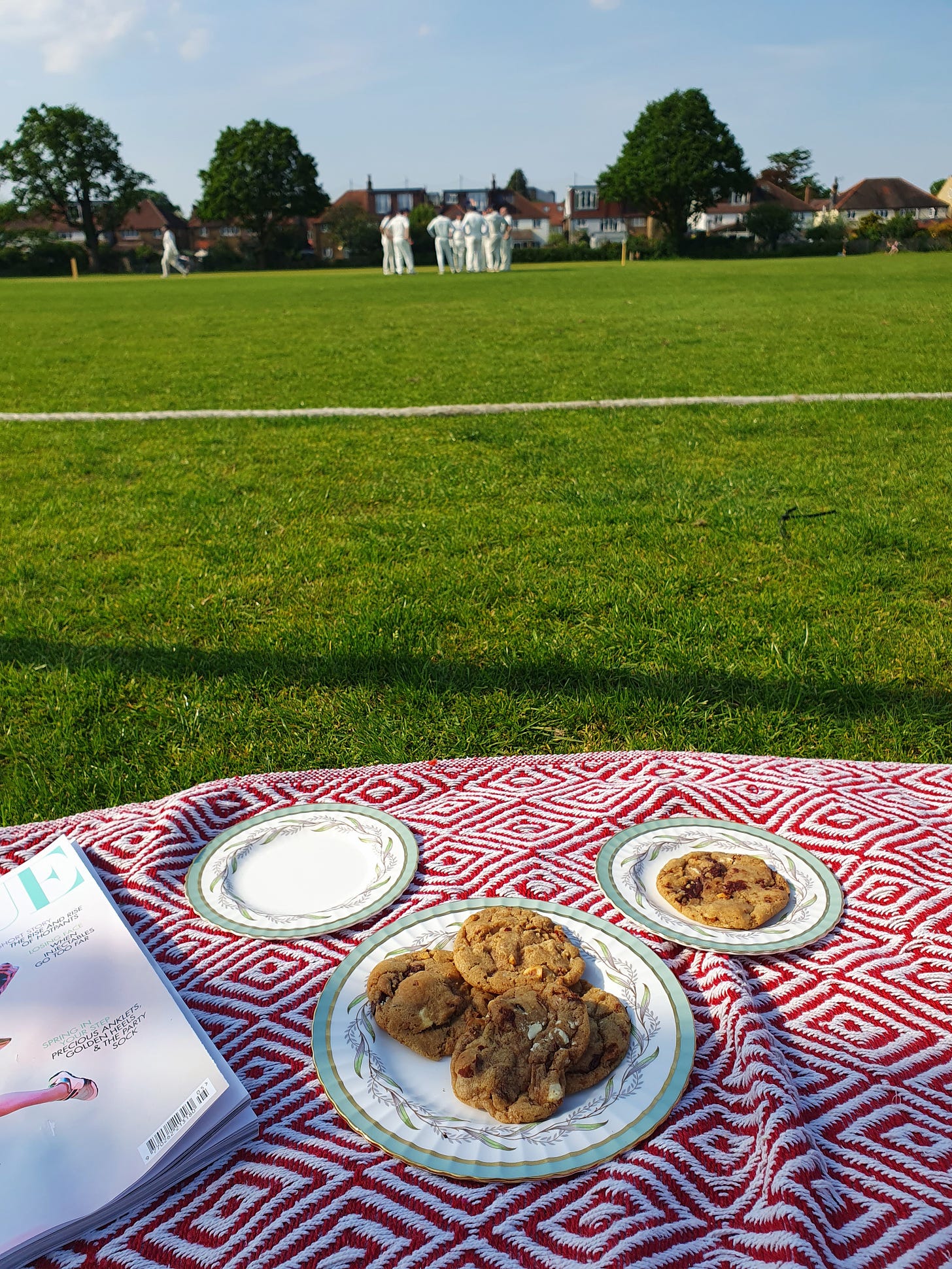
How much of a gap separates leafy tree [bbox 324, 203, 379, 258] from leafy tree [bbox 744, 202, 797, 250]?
27994mm

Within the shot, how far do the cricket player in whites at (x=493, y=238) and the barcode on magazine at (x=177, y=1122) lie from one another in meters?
38.6

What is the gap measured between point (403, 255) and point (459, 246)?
259 centimetres

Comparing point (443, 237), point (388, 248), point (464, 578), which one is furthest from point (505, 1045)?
point (388, 248)

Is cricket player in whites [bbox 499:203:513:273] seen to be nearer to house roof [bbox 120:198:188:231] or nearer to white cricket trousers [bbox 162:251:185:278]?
white cricket trousers [bbox 162:251:185:278]

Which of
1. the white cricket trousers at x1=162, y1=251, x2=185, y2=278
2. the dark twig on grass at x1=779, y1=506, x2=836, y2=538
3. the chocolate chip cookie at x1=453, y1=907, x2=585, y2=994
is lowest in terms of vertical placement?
the chocolate chip cookie at x1=453, y1=907, x2=585, y2=994

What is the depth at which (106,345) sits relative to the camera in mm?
12844

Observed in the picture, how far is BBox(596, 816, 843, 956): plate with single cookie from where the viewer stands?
57.9 inches

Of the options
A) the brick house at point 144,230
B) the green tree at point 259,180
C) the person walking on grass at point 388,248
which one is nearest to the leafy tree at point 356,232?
the green tree at point 259,180

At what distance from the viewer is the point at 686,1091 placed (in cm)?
119

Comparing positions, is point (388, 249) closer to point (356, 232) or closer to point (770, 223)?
point (356, 232)

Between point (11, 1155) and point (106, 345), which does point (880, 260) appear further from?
point (11, 1155)

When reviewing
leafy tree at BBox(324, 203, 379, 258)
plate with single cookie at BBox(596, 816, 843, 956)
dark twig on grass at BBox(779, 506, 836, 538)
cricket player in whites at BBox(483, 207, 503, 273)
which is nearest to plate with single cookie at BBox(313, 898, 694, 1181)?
plate with single cookie at BBox(596, 816, 843, 956)

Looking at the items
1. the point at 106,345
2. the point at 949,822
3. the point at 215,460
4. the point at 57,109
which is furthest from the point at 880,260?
the point at 57,109

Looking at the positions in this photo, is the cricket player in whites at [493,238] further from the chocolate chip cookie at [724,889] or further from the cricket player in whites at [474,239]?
the chocolate chip cookie at [724,889]
